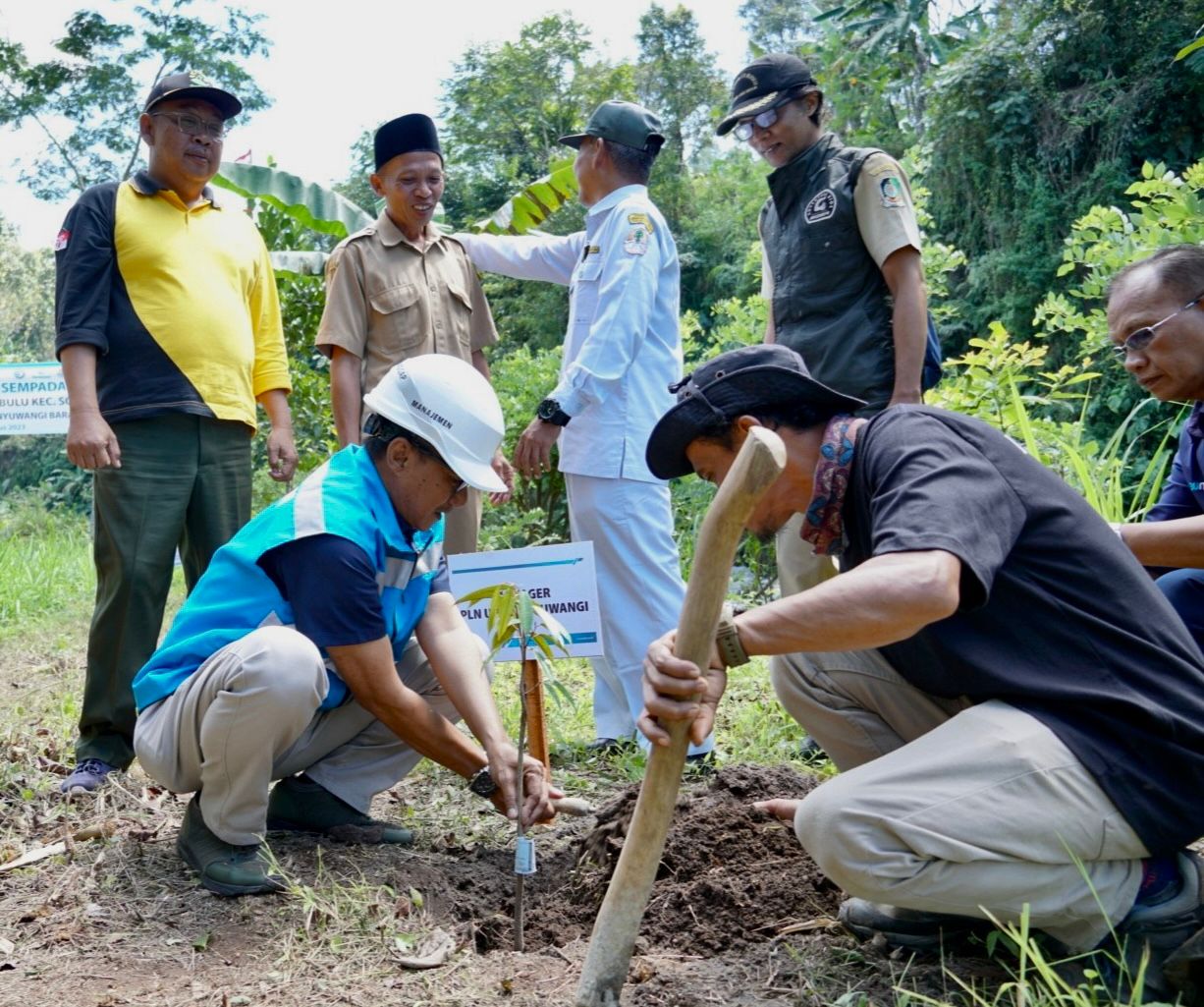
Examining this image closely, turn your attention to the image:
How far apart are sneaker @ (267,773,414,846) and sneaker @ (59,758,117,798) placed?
76 centimetres

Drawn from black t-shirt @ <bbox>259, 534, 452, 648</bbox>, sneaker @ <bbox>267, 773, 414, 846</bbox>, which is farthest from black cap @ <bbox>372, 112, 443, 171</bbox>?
sneaker @ <bbox>267, 773, 414, 846</bbox>

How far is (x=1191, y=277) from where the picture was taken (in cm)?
303

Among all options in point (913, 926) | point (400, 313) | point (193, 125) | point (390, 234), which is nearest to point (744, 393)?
point (913, 926)

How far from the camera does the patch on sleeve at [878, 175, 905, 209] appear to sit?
4.04 metres

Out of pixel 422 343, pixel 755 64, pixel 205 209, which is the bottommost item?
pixel 422 343

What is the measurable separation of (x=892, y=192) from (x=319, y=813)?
8.88ft

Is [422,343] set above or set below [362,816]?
above

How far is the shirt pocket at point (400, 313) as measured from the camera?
4.63 meters

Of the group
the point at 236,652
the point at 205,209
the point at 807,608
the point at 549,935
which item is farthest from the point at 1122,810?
the point at 205,209

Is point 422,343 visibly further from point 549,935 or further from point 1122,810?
point 1122,810

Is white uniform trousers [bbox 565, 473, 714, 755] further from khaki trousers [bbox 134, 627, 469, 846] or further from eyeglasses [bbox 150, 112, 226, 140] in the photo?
eyeglasses [bbox 150, 112, 226, 140]

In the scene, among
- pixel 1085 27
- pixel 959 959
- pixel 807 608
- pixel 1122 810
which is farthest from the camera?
pixel 1085 27

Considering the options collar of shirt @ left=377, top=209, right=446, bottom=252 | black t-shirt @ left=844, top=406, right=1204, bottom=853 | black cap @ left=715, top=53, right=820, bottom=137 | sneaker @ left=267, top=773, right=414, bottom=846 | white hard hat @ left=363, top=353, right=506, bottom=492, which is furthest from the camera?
collar of shirt @ left=377, top=209, right=446, bottom=252

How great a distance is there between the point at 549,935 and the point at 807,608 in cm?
136
